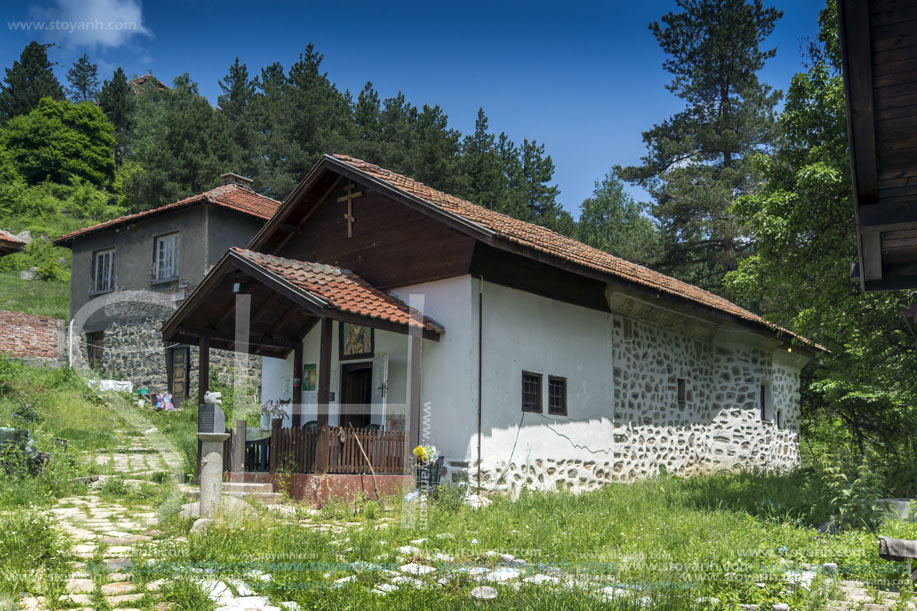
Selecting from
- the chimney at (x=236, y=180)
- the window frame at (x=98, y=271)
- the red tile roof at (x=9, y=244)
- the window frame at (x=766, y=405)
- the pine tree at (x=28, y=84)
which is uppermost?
the pine tree at (x=28, y=84)

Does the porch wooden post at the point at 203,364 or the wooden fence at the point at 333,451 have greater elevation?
the porch wooden post at the point at 203,364

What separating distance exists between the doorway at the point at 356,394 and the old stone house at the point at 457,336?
30mm

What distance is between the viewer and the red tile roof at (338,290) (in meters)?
10.7

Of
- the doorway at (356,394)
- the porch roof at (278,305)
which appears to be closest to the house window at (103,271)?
the porch roof at (278,305)

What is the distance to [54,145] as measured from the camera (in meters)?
45.1

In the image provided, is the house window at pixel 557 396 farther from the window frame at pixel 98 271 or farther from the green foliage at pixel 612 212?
the green foliage at pixel 612 212

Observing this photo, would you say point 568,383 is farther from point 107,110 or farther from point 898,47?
point 107,110

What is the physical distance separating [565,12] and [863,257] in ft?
24.2

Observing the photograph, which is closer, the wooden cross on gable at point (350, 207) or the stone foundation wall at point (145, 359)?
the wooden cross on gable at point (350, 207)

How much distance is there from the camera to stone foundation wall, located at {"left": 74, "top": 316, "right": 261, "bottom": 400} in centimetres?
2178

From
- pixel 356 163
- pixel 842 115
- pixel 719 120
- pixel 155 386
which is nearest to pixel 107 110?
pixel 155 386

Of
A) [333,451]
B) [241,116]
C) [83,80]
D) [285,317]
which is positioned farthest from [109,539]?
[83,80]

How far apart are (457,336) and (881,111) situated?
23.8ft

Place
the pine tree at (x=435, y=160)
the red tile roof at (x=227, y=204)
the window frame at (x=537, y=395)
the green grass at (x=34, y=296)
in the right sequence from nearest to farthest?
the window frame at (x=537, y=395) → the red tile roof at (x=227, y=204) → the pine tree at (x=435, y=160) → the green grass at (x=34, y=296)
